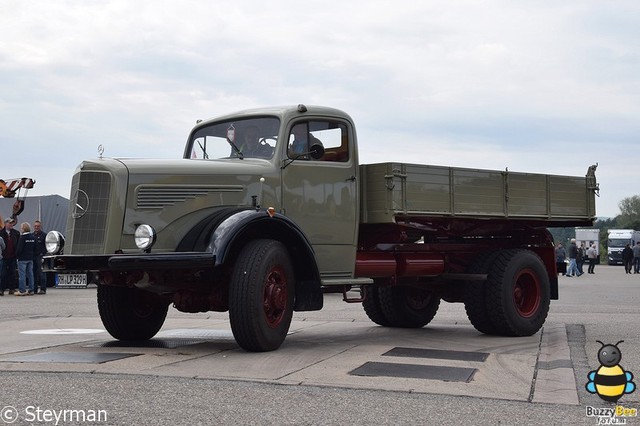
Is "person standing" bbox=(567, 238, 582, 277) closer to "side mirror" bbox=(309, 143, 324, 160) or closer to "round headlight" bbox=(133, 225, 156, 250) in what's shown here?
"side mirror" bbox=(309, 143, 324, 160)

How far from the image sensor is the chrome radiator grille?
26.5 feet

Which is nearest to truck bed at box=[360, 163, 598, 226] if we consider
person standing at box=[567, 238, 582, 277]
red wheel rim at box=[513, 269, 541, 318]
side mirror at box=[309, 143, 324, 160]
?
red wheel rim at box=[513, 269, 541, 318]

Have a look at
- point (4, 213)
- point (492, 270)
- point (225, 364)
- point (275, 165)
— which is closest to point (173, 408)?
point (225, 364)

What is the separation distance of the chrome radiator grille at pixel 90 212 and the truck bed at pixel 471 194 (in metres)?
2.94

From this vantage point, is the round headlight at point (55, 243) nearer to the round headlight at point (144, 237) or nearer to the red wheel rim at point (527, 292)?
the round headlight at point (144, 237)

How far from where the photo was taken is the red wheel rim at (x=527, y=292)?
11031 millimetres

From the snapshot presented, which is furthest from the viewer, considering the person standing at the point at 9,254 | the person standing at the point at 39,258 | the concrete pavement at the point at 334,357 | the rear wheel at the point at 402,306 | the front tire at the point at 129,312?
the person standing at the point at 9,254

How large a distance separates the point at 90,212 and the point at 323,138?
8.89ft

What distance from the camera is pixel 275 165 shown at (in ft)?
29.5

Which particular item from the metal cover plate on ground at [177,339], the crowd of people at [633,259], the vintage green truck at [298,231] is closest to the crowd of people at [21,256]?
the metal cover plate on ground at [177,339]

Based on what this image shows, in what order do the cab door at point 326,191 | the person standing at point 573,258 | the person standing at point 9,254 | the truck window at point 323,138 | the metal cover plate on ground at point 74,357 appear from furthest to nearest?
the person standing at point 573,258 → the person standing at point 9,254 → the truck window at point 323,138 → the cab door at point 326,191 → the metal cover plate on ground at point 74,357

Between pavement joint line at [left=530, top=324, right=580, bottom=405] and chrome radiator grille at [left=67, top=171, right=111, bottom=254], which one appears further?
chrome radiator grille at [left=67, top=171, right=111, bottom=254]
